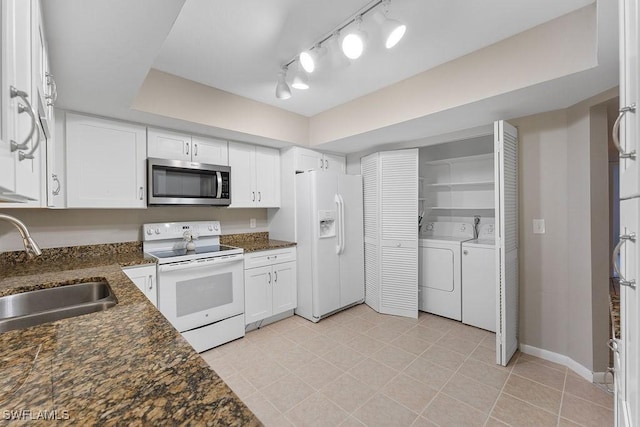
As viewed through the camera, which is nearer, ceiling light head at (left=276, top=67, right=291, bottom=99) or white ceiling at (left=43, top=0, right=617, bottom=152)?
white ceiling at (left=43, top=0, right=617, bottom=152)

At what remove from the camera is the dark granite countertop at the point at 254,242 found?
309 centimetres

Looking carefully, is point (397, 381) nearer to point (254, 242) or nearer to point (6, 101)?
point (254, 242)

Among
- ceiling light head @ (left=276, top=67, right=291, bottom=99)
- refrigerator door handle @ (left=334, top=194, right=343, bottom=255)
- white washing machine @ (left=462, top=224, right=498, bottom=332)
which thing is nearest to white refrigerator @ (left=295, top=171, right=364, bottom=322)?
refrigerator door handle @ (left=334, top=194, right=343, bottom=255)

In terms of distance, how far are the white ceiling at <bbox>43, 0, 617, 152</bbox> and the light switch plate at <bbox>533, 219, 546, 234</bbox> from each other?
950 mm

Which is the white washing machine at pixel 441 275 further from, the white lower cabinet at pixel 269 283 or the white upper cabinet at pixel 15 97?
the white upper cabinet at pixel 15 97

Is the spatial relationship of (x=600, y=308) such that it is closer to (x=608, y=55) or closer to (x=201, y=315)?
(x=608, y=55)

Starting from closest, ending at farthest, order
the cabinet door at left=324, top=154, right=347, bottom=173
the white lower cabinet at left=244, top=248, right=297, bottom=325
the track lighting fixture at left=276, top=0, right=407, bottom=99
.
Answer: the track lighting fixture at left=276, top=0, right=407, bottom=99
the white lower cabinet at left=244, top=248, right=297, bottom=325
the cabinet door at left=324, top=154, right=347, bottom=173

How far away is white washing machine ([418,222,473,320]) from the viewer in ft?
10.4

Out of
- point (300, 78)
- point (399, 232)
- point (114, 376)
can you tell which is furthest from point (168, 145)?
point (399, 232)

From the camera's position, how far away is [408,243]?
327 centimetres

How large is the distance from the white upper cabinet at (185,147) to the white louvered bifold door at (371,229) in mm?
1793

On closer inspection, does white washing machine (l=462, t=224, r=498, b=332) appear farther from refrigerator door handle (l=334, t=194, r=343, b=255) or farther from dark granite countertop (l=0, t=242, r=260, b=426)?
dark granite countertop (l=0, t=242, r=260, b=426)

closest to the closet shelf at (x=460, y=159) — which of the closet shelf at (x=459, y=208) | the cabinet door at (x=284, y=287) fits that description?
the closet shelf at (x=459, y=208)

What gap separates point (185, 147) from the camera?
108 inches
